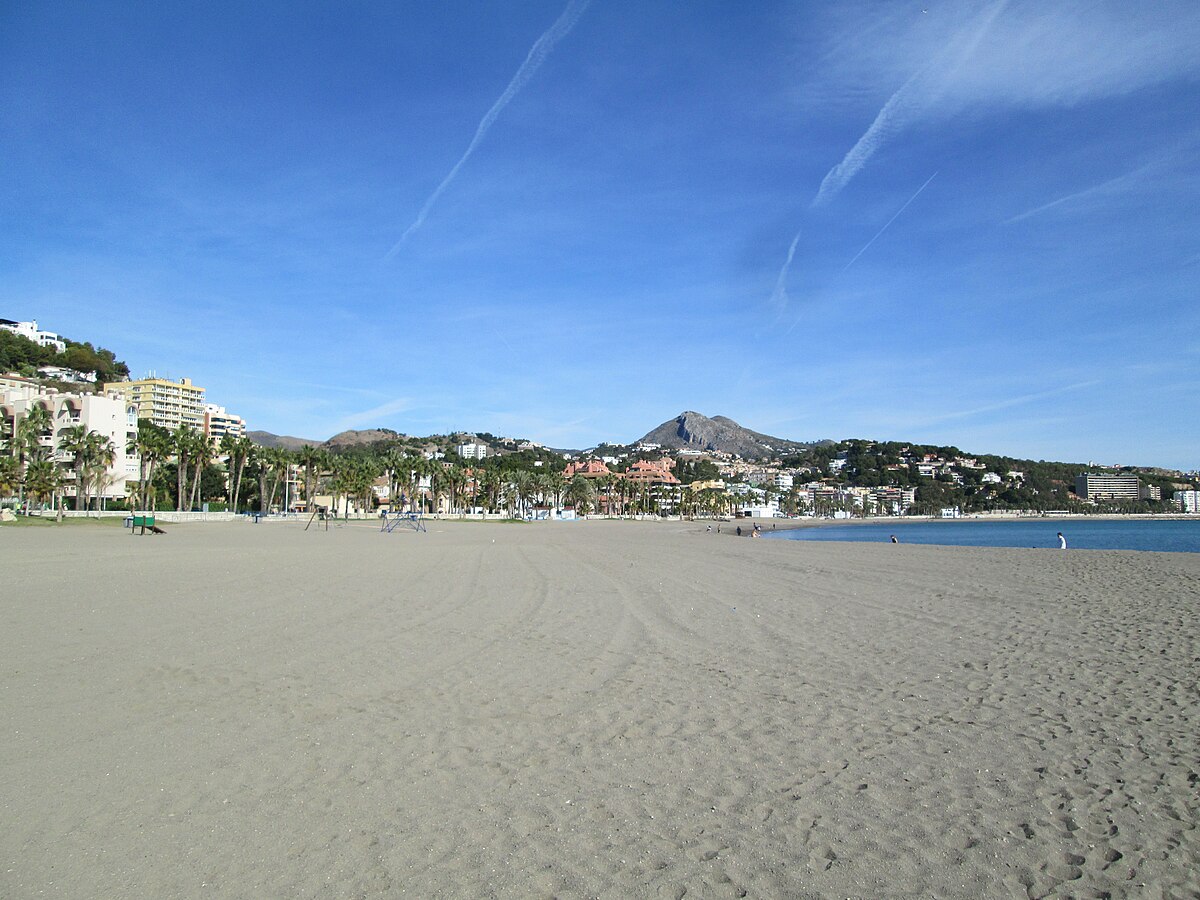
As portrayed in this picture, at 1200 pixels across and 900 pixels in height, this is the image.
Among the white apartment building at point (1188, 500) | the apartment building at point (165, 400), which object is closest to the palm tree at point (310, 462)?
the apartment building at point (165, 400)

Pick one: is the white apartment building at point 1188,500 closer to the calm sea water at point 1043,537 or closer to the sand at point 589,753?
the calm sea water at point 1043,537

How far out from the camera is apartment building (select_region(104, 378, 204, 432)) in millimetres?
138625

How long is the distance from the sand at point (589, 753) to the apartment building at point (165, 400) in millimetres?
144428

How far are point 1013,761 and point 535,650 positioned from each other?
5.40m

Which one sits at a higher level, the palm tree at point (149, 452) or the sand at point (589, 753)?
the palm tree at point (149, 452)

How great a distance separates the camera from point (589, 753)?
5586mm

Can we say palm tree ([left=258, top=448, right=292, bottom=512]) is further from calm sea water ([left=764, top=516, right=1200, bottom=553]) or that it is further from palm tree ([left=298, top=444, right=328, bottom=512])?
calm sea water ([left=764, top=516, right=1200, bottom=553])

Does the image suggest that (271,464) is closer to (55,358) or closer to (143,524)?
(143,524)

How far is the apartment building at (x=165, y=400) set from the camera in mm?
138625

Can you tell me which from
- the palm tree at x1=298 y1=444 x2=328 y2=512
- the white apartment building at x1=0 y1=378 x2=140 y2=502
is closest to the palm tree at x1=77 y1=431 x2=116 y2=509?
the white apartment building at x1=0 y1=378 x2=140 y2=502

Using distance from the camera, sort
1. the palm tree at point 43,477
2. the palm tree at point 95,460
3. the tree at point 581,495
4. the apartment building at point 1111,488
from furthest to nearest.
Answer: the apartment building at point 1111,488 < the tree at point 581,495 < the palm tree at point 95,460 < the palm tree at point 43,477

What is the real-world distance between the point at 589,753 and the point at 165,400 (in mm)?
160124

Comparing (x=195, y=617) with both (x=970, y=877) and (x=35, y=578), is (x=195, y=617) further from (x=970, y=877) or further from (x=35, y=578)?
(x=970, y=877)

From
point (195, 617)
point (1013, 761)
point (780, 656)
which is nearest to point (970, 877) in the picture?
point (1013, 761)
